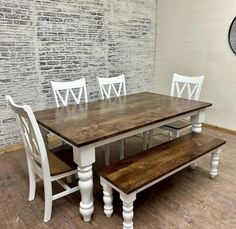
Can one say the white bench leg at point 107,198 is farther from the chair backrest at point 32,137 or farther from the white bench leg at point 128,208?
the chair backrest at point 32,137

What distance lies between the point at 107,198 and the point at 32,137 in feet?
2.35

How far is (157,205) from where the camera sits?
1.94 m

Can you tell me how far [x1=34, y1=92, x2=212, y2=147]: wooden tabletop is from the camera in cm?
160

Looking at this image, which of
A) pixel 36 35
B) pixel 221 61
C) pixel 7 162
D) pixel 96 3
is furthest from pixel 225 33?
pixel 7 162

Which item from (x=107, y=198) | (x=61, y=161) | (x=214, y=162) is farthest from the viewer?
(x=214, y=162)

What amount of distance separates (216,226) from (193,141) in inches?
30.0

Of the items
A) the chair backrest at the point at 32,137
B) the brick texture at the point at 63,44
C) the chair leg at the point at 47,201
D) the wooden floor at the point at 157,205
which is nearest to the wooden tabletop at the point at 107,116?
the chair backrest at the point at 32,137

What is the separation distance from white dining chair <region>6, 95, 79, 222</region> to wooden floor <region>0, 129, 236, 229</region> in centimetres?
14

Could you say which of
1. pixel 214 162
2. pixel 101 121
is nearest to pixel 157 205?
pixel 214 162

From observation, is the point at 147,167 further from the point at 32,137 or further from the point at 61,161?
the point at 32,137

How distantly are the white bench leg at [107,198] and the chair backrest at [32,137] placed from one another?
0.42m

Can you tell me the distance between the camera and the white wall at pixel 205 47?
337 cm

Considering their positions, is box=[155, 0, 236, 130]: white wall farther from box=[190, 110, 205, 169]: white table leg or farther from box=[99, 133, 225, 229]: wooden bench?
box=[99, 133, 225, 229]: wooden bench

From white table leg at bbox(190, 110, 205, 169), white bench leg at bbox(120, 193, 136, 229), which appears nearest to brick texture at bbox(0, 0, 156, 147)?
white table leg at bbox(190, 110, 205, 169)
